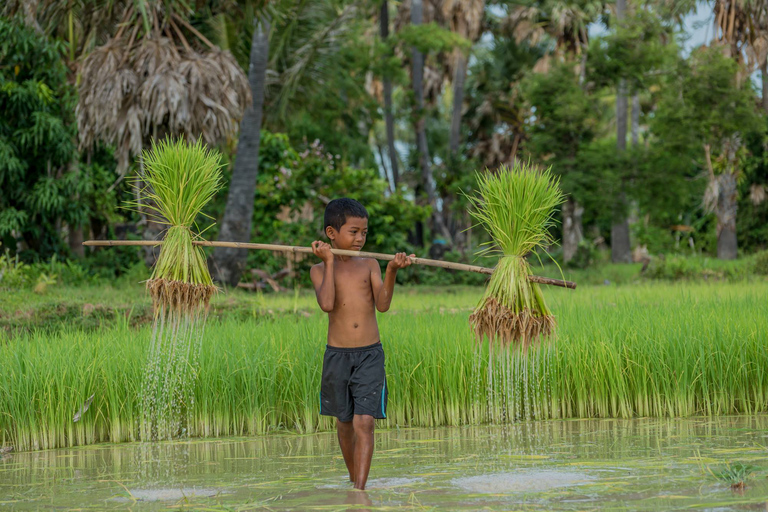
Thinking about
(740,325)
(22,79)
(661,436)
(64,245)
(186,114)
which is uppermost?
(22,79)

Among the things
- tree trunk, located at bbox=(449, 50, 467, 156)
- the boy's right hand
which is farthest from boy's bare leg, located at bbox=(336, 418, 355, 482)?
tree trunk, located at bbox=(449, 50, 467, 156)

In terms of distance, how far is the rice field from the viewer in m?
5.95

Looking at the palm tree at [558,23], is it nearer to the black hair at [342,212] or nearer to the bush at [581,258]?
the bush at [581,258]

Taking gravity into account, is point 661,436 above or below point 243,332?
below

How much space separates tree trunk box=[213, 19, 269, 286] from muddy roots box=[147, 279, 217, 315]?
30.6ft

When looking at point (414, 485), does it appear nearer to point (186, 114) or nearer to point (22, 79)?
point (186, 114)

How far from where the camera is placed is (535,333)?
4.91 meters

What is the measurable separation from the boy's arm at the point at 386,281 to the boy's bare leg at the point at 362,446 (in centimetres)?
54

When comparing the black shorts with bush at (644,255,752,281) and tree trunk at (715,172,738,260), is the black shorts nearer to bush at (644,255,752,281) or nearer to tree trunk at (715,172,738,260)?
bush at (644,255,752,281)

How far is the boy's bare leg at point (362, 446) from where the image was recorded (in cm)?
409

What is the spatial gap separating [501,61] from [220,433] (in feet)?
88.0

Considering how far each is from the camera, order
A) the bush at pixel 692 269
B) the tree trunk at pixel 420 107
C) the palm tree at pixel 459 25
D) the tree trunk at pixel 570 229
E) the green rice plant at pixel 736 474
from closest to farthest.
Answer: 1. the green rice plant at pixel 736 474
2. the bush at pixel 692 269
3. the tree trunk at pixel 570 229
4. the tree trunk at pixel 420 107
5. the palm tree at pixel 459 25

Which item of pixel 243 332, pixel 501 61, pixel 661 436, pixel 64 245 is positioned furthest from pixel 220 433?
pixel 501 61

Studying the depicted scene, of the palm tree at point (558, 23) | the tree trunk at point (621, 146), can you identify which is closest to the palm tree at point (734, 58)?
the tree trunk at point (621, 146)
